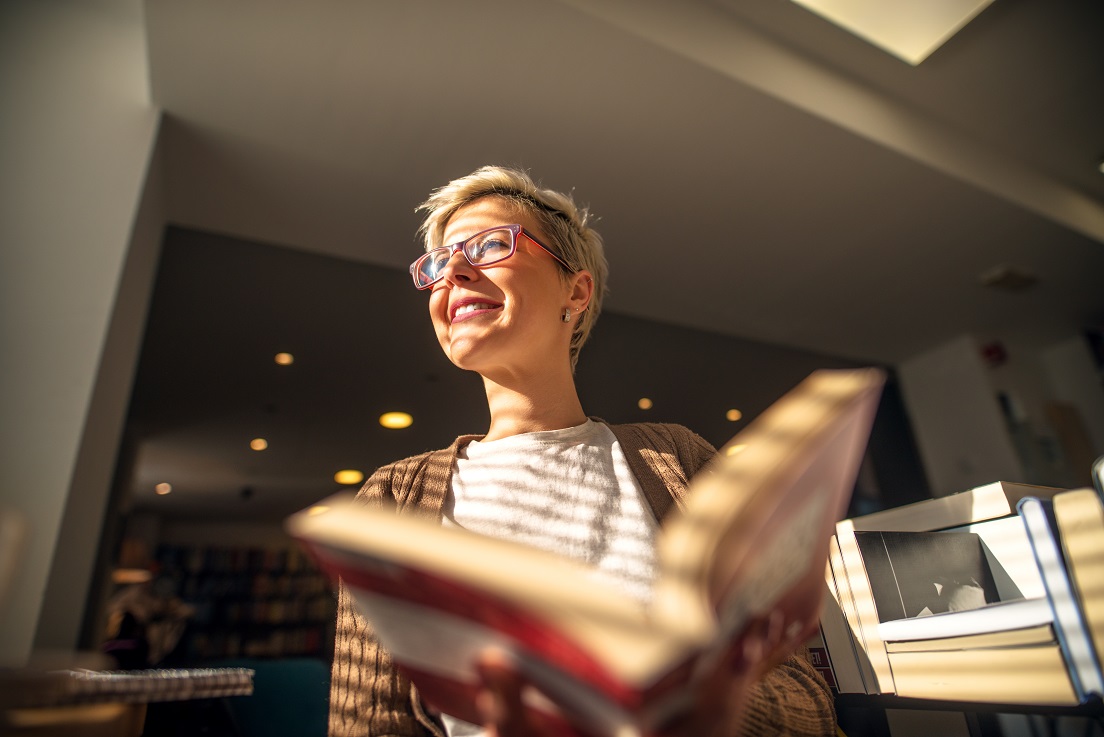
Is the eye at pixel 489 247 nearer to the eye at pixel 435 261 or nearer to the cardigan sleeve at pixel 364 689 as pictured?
the eye at pixel 435 261

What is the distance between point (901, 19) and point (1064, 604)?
2.44m

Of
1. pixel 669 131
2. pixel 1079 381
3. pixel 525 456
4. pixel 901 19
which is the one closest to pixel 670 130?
pixel 669 131

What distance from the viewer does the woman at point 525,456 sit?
2.78 ft

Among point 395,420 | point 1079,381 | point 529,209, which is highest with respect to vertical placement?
point 1079,381

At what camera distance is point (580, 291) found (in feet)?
4.15

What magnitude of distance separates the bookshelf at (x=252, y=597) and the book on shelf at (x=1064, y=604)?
501 centimetres

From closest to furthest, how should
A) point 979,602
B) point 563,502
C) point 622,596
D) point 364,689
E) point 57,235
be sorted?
1. point 622,596
2. point 364,689
3. point 563,502
4. point 979,602
5. point 57,235

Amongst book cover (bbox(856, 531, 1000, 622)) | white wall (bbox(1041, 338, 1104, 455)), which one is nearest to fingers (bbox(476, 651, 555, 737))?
book cover (bbox(856, 531, 1000, 622))

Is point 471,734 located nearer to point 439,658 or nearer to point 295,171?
point 439,658

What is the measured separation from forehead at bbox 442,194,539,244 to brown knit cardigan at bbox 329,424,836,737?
0.40m

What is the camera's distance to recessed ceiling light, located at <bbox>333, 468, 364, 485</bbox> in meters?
3.32

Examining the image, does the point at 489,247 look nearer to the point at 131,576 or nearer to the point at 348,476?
the point at 348,476

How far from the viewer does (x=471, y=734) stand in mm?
800

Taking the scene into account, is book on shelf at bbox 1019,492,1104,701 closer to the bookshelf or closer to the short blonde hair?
the short blonde hair
